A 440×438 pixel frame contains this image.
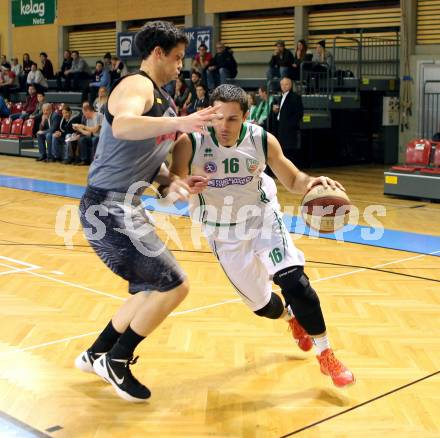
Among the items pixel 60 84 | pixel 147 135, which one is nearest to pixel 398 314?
pixel 147 135

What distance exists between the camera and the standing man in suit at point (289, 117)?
1348 cm

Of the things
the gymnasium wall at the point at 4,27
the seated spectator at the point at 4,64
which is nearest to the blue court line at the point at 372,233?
the seated spectator at the point at 4,64

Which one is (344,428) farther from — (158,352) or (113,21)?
(113,21)

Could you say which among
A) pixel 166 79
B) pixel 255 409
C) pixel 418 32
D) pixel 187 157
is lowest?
pixel 255 409

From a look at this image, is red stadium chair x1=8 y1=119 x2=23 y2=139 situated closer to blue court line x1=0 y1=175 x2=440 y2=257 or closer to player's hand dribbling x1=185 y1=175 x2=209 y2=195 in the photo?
blue court line x1=0 y1=175 x2=440 y2=257

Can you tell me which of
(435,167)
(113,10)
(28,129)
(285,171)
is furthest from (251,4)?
(285,171)

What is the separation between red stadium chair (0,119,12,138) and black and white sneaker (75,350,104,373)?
16403mm

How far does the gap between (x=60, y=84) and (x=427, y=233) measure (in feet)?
49.9

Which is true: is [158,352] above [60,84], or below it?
below

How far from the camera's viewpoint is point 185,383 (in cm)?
410

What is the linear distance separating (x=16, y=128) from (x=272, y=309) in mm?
16257

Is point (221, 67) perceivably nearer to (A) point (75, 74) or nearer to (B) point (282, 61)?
(B) point (282, 61)

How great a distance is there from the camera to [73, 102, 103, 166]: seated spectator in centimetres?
1566

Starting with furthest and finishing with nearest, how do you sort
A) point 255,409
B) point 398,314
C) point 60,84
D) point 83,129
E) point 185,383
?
point 60,84, point 83,129, point 398,314, point 185,383, point 255,409
